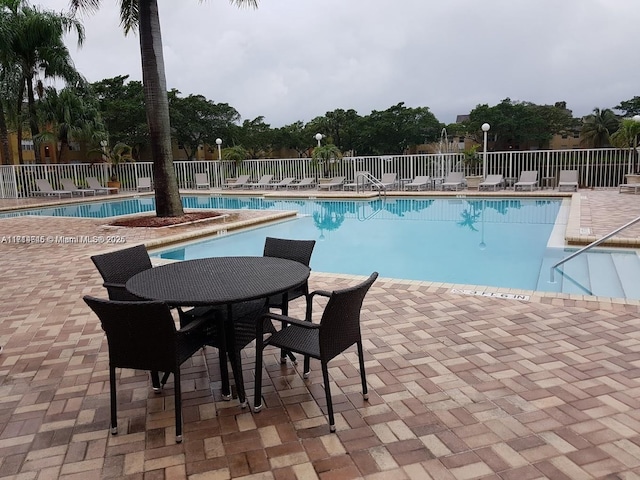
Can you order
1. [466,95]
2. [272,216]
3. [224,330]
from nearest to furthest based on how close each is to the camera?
[224,330] < [272,216] < [466,95]

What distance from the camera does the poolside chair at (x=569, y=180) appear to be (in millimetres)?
14107

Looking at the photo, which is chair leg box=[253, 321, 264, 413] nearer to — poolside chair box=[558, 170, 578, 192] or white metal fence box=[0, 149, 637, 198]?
poolside chair box=[558, 170, 578, 192]

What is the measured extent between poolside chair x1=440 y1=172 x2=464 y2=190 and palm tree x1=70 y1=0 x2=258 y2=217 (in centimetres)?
819

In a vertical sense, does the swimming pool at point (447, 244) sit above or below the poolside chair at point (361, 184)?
below

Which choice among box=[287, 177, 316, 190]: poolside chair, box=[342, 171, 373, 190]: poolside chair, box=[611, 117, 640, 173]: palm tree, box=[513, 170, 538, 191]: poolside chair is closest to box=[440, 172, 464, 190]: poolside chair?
box=[513, 170, 538, 191]: poolside chair

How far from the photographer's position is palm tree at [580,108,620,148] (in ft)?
84.4

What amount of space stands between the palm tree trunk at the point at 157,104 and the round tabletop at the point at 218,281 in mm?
7006

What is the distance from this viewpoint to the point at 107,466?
2.06m

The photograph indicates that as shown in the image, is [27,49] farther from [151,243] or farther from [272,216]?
[151,243]

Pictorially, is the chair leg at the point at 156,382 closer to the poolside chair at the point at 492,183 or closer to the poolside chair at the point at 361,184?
the poolside chair at the point at 492,183

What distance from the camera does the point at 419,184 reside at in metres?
16.0

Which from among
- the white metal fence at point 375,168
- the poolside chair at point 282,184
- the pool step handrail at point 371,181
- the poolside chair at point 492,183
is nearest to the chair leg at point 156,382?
the pool step handrail at point 371,181

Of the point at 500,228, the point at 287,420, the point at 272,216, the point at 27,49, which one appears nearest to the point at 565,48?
the point at 500,228

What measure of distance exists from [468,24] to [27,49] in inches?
626
